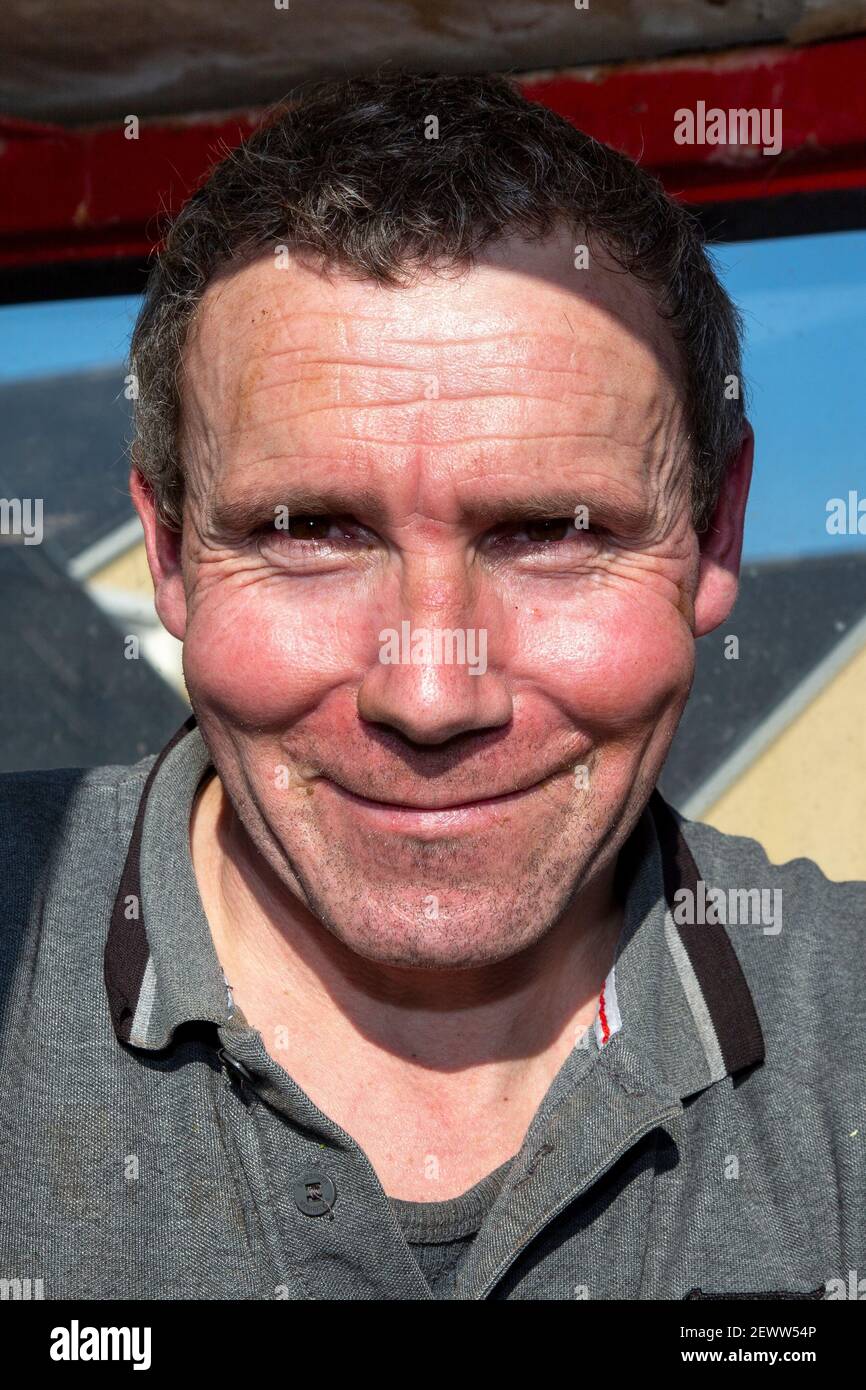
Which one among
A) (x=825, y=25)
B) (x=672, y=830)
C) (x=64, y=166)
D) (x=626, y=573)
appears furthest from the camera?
(x=64, y=166)

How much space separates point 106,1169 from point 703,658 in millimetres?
1943

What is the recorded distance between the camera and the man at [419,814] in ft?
5.73

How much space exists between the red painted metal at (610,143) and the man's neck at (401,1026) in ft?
4.94

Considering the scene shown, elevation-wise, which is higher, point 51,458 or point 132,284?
point 132,284

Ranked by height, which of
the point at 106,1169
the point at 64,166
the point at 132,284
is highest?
the point at 64,166

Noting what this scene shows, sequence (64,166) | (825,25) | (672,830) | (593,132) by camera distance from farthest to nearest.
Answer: (64,166) < (593,132) < (825,25) < (672,830)

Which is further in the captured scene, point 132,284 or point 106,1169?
point 132,284

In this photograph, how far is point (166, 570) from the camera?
6.98 feet

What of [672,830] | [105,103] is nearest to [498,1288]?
[672,830]

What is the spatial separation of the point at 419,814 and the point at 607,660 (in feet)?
1.00

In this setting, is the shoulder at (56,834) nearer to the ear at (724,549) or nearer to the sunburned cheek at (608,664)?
the sunburned cheek at (608,664)

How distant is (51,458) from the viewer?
3.34 m

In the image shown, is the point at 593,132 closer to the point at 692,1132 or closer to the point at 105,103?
the point at 105,103

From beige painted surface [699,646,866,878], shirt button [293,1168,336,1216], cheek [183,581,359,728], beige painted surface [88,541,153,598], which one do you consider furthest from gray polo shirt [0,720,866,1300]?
beige painted surface [88,541,153,598]
